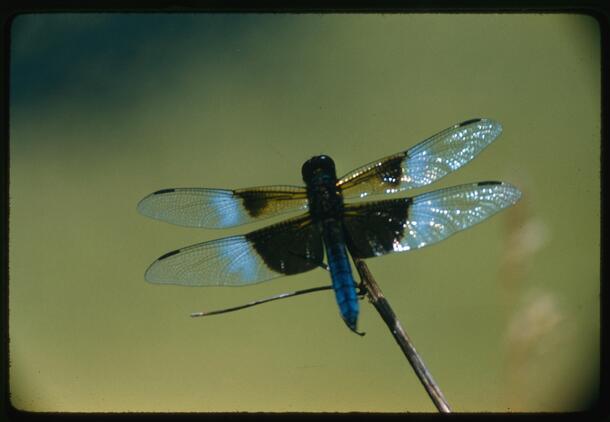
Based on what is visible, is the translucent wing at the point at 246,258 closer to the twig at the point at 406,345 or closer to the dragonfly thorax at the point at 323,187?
the dragonfly thorax at the point at 323,187

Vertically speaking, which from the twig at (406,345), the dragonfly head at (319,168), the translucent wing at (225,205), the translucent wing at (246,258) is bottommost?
the twig at (406,345)

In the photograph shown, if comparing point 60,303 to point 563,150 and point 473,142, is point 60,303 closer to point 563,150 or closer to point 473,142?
point 473,142

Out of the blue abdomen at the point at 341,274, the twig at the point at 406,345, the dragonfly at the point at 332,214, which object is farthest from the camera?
the dragonfly at the point at 332,214

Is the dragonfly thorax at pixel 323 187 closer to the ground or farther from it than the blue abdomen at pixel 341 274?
farther from it

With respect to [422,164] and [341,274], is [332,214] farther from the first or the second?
[422,164]

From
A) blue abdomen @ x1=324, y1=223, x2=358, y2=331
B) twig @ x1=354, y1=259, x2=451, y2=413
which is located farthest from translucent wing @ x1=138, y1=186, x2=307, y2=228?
twig @ x1=354, y1=259, x2=451, y2=413

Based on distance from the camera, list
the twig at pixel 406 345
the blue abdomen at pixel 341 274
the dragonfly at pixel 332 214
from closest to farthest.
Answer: the twig at pixel 406 345
the blue abdomen at pixel 341 274
the dragonfly at pixel 332 214

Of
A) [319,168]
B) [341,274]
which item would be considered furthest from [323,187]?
[341,274]

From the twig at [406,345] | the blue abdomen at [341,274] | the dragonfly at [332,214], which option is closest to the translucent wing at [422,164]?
the dragonfly at [332,214]
